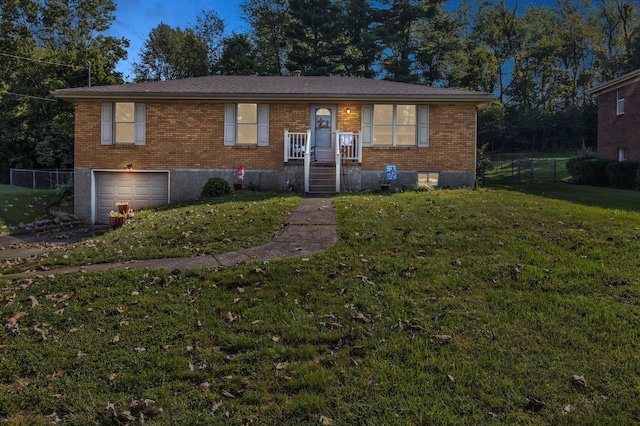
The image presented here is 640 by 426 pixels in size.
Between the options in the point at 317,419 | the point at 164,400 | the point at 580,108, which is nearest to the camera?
the point at 317,419

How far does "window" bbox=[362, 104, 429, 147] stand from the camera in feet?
50.2

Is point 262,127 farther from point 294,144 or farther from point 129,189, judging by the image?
point 129,189

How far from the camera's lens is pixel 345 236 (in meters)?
7.70

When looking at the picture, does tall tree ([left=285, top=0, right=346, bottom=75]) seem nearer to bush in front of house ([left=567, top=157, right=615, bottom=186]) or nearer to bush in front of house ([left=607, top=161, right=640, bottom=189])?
bush in front of house ([left=567, top=157, right=615, bottom=186])

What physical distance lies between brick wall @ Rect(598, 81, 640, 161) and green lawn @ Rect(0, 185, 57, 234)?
25.7m

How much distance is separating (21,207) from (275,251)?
46.1ft

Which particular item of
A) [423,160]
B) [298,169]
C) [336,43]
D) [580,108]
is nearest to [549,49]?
[580,108]

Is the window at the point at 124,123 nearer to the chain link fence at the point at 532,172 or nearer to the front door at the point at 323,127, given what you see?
the front door at the point at 323,127

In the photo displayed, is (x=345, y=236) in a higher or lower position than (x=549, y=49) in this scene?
lower

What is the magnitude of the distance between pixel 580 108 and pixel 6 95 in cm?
4615

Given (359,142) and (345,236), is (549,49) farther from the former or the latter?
(345,236)

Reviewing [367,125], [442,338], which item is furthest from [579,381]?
[367,125]

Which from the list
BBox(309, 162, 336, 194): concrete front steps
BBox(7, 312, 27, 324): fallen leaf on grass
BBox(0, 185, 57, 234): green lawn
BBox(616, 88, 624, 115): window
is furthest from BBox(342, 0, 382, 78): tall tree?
BBox(7, 312, 27, 324): fallen leaf on grass

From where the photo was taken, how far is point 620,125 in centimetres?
2208
